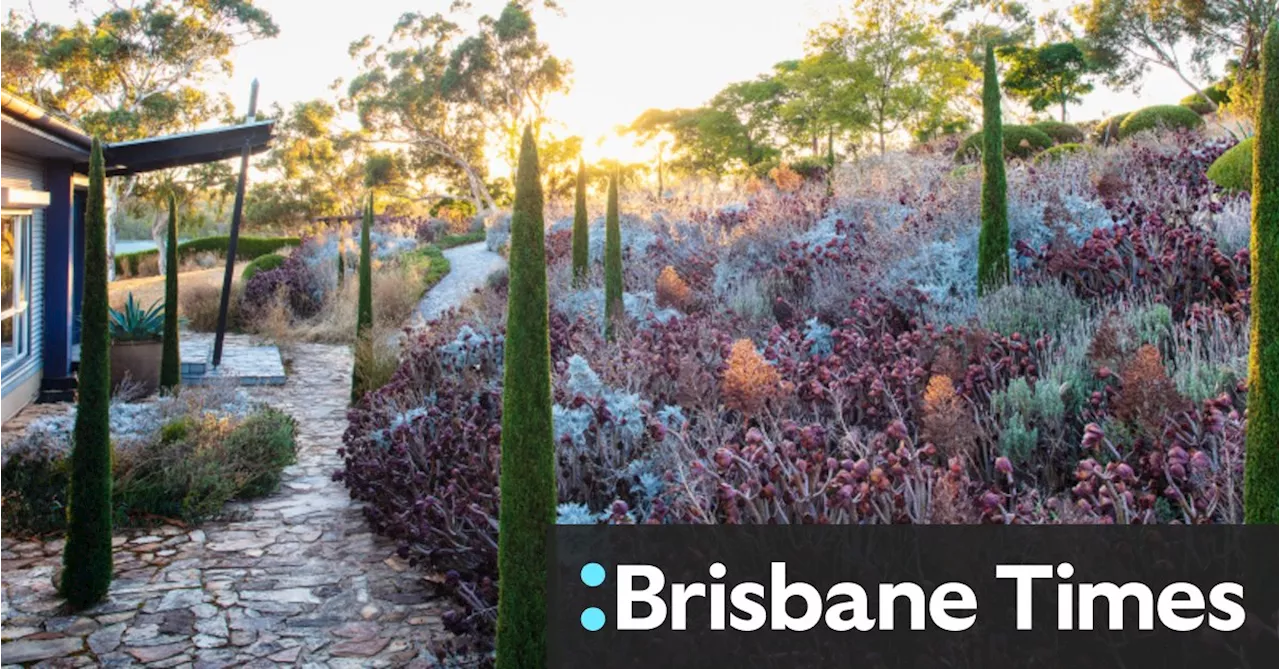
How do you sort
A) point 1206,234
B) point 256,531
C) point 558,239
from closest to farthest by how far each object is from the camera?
1. point 256,531
2. point 1206,234
3. point 558,239

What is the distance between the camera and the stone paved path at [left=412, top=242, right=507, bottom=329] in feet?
55.8

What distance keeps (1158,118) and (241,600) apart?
62.8ft

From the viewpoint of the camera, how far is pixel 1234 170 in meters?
9.88

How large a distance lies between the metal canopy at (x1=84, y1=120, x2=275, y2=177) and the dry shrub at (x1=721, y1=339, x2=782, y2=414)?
343 inches

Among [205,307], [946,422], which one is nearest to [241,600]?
[946,422]

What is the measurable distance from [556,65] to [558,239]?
20205 millimetres

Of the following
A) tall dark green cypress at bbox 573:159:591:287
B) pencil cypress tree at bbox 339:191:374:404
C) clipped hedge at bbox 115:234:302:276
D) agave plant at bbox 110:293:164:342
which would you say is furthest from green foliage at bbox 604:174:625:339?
clipped hedge at bbox 115:234:302:276

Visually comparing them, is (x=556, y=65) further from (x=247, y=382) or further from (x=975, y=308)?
(x=975, y=308)

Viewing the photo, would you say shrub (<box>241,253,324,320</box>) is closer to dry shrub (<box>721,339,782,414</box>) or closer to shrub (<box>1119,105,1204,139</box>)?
dry shrub (<box>721,339,782,414</box>)

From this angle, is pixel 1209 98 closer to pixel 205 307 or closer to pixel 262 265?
pixel 262 265

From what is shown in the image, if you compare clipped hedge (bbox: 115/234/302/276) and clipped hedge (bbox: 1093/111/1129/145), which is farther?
clipped hedge (bbox: 115/234/302/276)

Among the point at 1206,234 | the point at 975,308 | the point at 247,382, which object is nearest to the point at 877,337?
the point at 975,308

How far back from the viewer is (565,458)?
17.8ft

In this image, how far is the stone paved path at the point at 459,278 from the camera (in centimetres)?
1700
